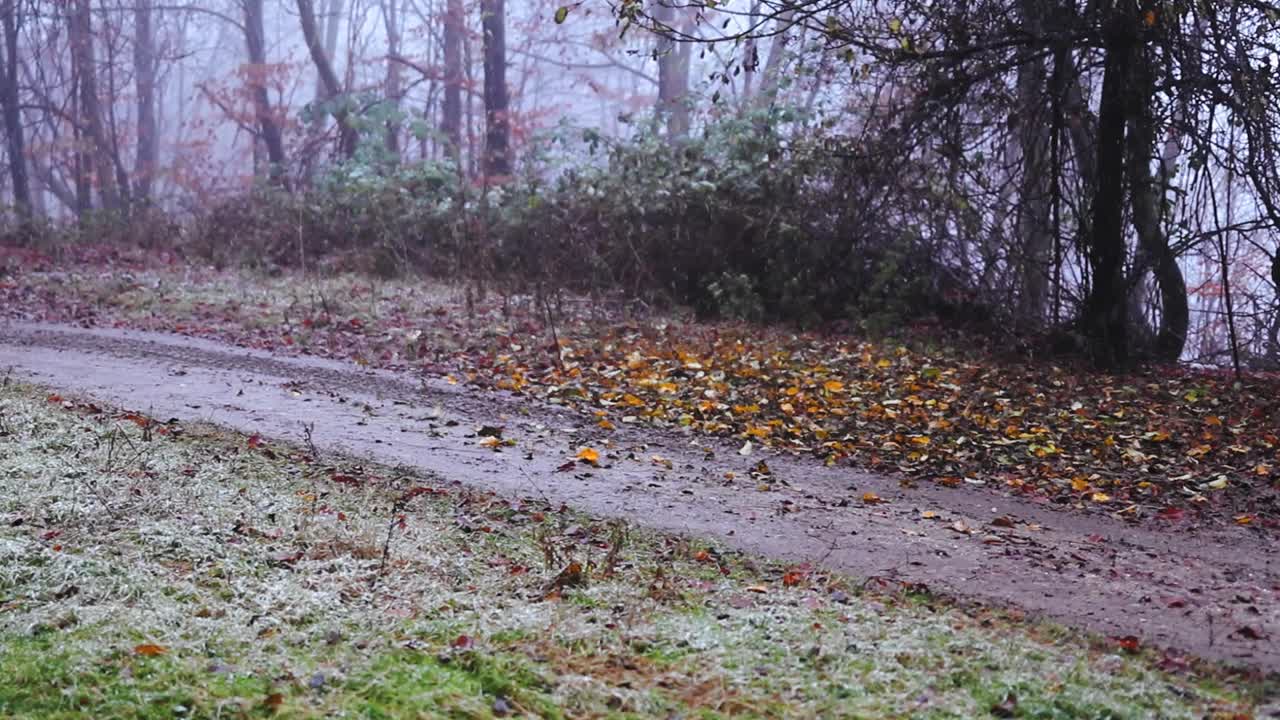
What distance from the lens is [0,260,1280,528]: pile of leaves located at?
6.68m

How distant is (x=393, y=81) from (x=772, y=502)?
22.9 metres

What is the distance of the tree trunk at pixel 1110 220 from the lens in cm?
888

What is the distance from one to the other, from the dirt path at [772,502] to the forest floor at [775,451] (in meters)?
0.02

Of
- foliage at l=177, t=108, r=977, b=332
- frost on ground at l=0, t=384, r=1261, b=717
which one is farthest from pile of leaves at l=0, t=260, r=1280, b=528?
frost on ground at l=0, t=384, r=1261, b=717

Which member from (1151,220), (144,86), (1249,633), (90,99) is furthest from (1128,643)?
(144,86)

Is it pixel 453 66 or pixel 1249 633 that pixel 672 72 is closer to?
pixel 453 66

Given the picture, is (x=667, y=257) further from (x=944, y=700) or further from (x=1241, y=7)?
(x=944, y=700)

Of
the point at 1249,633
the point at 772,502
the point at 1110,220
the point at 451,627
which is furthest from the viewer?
the point at 1110,220

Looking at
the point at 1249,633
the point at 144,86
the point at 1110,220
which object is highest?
the point at 144,86

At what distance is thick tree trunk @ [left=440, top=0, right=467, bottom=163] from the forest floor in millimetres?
13277

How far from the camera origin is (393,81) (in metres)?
26.2

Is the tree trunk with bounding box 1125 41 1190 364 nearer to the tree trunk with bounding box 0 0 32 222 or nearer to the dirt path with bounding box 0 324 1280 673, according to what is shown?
the dirt path with bounding box 0 324 1280 673

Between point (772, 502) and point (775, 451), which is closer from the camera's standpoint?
point (772, 502)

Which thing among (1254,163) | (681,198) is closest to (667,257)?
(681,198)
